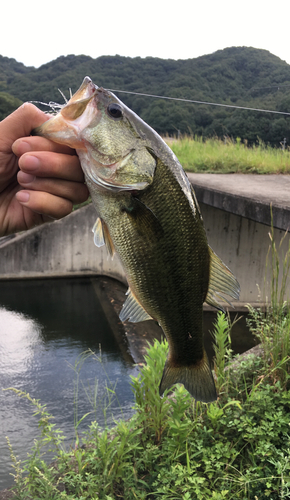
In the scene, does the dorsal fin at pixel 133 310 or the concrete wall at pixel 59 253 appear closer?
the dorsal fin at pixel 133 310

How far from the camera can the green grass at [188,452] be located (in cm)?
257

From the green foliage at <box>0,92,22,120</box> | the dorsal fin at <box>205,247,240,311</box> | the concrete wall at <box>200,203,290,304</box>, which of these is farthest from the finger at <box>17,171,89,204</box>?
the green foliage at <box>0,92,22,120</box>

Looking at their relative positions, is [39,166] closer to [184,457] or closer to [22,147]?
[22,147]

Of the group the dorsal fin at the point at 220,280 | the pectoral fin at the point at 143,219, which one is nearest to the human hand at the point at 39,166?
the pectoral fin at the point at 143,219

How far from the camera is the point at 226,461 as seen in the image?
271cm

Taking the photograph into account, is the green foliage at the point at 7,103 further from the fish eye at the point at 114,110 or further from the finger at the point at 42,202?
the fish eye at the point at 114,110

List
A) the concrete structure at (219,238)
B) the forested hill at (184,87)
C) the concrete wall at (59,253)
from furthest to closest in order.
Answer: the forested hill at (184,87) < the concrete wall at (59,253) < the concrete structure at (219,238)

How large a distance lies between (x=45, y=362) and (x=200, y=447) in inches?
197

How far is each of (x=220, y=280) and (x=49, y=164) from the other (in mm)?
728

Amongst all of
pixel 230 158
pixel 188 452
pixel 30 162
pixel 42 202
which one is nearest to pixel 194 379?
pixel 42 202

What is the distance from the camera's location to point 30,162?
138cm

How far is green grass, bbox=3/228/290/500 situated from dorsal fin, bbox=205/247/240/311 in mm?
1676

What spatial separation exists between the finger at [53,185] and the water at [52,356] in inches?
106

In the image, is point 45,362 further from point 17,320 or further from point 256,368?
point 256,368
